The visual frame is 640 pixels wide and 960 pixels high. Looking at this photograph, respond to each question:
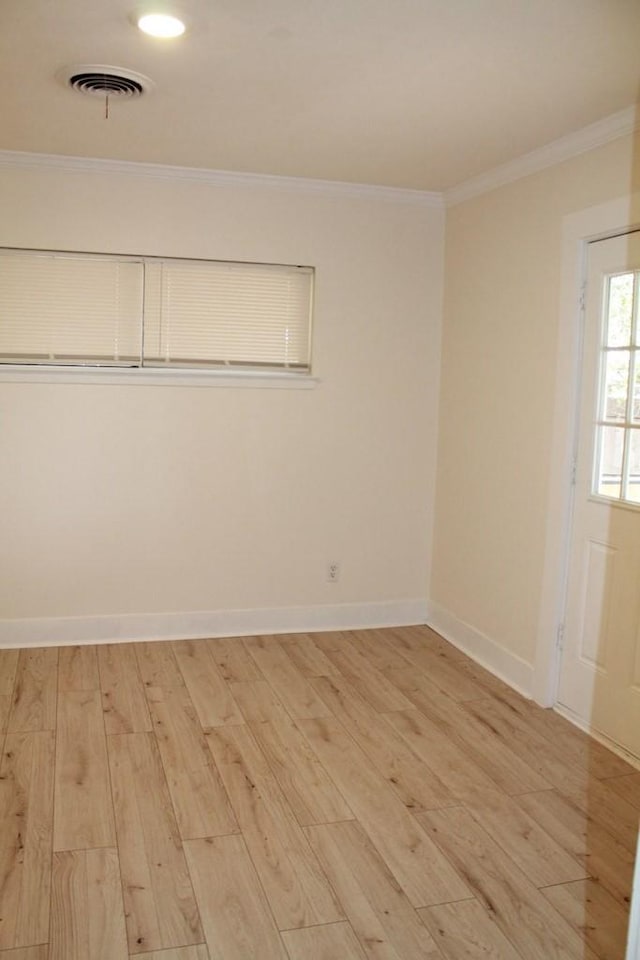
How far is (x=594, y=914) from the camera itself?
2.36 metres

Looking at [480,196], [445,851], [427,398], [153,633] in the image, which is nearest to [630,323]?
[480,196]

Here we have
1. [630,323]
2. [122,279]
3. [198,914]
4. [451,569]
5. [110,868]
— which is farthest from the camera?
[451,569]

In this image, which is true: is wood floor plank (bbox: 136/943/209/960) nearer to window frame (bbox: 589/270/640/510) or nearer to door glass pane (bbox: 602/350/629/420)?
window frame (bbox: 589/270/640/510)

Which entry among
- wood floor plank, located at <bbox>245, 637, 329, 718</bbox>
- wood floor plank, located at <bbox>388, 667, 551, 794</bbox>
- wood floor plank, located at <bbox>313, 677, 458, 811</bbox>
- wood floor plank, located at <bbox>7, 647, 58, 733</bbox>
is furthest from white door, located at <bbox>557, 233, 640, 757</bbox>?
wood floor plank, located at <bbox>7, 647, 58, 733</bbox>

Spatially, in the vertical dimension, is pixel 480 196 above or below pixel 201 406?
above

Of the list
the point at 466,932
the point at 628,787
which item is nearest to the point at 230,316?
the point at 628,787

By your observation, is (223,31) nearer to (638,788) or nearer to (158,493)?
(158,493)

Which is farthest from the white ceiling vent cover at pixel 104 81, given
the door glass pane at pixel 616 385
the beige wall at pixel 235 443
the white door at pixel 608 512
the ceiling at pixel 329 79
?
the door glass pane at pixel 616 385

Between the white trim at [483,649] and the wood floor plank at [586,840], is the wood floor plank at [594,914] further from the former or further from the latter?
the white trim at [483,649]

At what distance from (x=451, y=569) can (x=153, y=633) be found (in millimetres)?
1656

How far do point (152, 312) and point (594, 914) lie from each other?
3329 mm

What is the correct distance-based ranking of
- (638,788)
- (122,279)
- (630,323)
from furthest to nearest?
1. (122,279)
2. (630,323)
3. (638,788)

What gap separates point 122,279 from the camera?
4.37 m

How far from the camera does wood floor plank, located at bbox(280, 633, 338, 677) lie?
4227 mm
